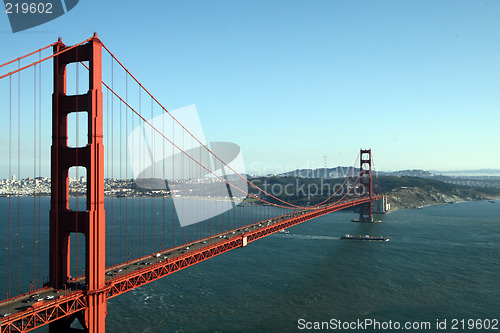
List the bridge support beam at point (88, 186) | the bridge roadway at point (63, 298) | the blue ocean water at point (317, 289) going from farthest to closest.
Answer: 1. the blue ocean water at point (317, 289)
2. the bridge support beam at point (88, 186)
3. the bridge roadway at point (63, 298)

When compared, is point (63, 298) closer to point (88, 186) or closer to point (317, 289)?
point (88, 186)

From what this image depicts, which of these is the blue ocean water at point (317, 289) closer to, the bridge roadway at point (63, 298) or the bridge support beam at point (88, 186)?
the bridge roadway at point (63, 298)

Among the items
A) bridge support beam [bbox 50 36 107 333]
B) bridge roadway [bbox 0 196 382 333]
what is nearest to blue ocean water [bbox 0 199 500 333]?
bridge roadway [bbox 0 196 382 333]

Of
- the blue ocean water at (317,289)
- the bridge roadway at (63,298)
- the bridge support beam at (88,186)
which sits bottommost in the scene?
the blue ocean water at (317,289)

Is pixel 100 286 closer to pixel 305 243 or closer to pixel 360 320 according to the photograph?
pixel 360 320

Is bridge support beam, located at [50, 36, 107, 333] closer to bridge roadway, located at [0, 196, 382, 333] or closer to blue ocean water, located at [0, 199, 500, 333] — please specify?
bridge roadway, located at [0, 196, 382, 333]

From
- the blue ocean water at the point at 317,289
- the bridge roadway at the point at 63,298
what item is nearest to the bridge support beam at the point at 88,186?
the bridge roadway at the point at 63,298
